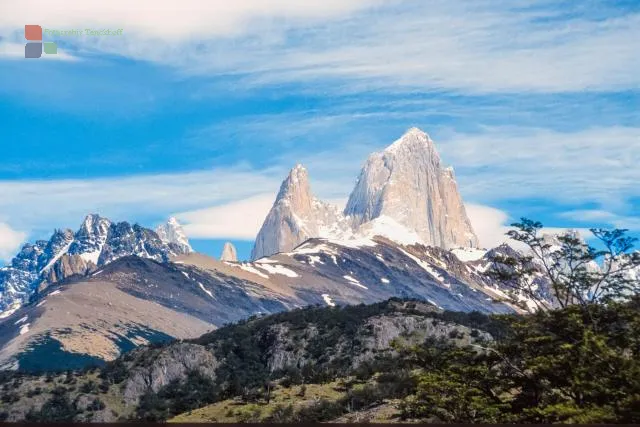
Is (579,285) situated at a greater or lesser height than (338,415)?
greater

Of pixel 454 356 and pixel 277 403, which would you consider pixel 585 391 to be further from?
pixel 277 403

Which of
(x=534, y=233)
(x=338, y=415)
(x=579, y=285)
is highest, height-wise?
(x=534, y=233)

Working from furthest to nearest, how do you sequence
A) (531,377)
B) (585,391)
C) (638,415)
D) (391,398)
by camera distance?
(391,398) → (531,377) → (585,391) → (638,415)

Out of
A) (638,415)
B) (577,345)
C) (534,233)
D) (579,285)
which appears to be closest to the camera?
(638,415)

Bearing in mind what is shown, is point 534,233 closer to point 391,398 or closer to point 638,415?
point 638,415

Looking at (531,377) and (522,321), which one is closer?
(531,377)

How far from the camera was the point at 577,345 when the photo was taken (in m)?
61.9

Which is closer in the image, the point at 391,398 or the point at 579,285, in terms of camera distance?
the point at 579,285

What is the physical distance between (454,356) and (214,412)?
97.2m

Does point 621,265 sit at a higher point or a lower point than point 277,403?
higher

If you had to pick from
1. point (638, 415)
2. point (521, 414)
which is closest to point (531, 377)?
point (521, 414)

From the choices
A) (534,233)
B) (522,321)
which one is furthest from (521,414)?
(534,233)

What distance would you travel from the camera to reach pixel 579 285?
78438 mm

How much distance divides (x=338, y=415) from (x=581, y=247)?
69132 millimetres
